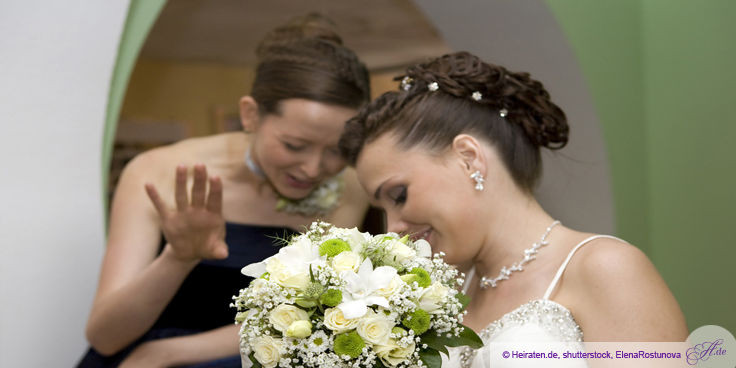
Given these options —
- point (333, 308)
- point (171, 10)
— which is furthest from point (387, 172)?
point (171, 10)

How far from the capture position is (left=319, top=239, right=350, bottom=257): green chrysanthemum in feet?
4.86

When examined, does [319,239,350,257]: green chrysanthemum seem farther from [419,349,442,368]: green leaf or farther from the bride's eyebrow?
the bride's eyebrow

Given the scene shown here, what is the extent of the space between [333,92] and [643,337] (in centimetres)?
115

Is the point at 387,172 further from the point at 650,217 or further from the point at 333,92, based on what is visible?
the point at 650,217

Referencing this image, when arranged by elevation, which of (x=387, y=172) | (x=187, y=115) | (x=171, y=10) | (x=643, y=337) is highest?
(x=387, y=172)

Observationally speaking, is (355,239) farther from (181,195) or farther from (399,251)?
(181,195)

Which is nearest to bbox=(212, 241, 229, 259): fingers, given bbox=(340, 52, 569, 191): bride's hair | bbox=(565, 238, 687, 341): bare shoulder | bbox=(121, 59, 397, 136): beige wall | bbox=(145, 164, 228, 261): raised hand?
bbox=(145, 164, 228, 261): raised hand

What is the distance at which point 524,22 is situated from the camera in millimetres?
3045

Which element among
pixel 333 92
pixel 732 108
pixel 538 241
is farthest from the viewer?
pixel 732 108

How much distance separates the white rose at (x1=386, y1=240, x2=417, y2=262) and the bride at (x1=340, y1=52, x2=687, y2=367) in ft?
1.42

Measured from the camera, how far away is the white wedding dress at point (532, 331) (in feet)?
5.76

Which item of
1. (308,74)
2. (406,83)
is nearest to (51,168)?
(308,74)

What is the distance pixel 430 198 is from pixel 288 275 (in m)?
0.60

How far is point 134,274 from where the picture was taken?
222 centimetres
